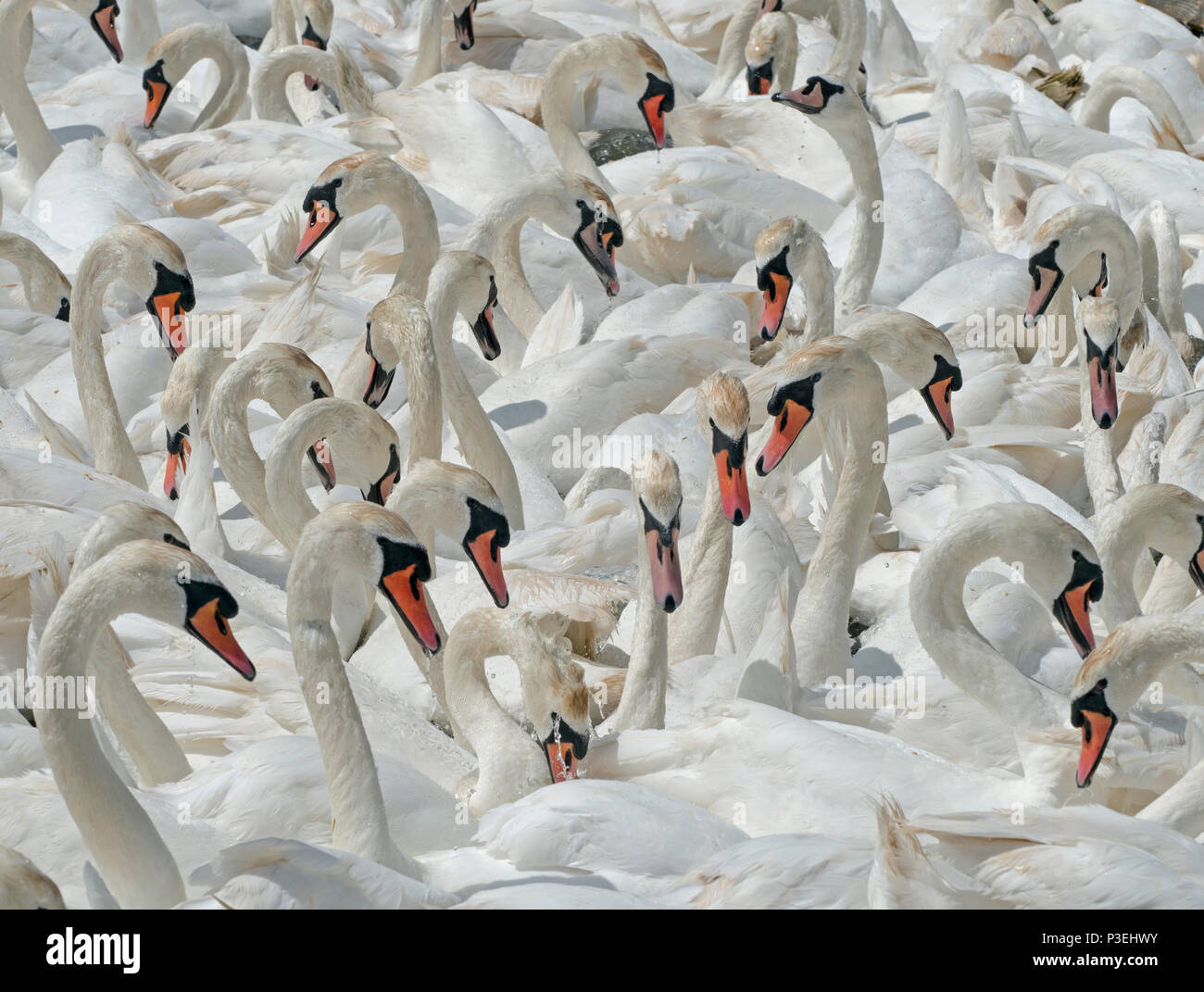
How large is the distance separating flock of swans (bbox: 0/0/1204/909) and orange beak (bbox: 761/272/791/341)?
0.01 meters

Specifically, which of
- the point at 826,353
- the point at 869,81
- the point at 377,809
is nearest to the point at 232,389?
the point at 826,353

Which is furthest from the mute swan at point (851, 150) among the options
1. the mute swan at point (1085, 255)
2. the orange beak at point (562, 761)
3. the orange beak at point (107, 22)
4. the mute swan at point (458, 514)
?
the orange beak at point (107, 22)

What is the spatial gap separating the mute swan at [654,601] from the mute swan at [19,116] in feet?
16.5

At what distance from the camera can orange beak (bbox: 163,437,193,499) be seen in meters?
5.93

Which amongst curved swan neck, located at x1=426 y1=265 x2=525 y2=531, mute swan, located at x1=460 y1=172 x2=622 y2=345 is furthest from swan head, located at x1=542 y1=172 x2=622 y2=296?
curved swan neck, located at x1=426 y1=265 x2=525 y2=531

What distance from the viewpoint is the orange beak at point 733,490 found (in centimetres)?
488

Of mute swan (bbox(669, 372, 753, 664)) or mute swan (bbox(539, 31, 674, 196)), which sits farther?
mute swan (bbox(539, 31, 674, 196))

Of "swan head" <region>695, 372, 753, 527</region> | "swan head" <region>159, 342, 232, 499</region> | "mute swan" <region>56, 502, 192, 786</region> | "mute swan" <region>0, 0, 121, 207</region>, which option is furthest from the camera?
"mute swan" <region>0, 0, 121, 207</region>

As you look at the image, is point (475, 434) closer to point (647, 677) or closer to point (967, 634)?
point (647, 677)

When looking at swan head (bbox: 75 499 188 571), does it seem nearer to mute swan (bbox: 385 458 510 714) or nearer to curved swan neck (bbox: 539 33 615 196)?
mute swan (bbox: 385 458 510 714)

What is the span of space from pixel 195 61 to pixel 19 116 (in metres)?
0.99

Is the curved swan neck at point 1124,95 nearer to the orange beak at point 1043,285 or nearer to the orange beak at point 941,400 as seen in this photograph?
the orange beak at point 1043,285
